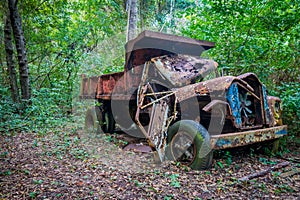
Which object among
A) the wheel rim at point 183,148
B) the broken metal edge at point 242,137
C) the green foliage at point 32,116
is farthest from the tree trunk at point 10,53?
the broken metal edge at point 242,137

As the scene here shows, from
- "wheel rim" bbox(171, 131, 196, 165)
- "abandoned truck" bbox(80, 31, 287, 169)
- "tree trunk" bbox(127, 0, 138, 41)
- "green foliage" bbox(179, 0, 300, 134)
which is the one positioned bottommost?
"wheel rim" bbox(171, 131, 196, 165)

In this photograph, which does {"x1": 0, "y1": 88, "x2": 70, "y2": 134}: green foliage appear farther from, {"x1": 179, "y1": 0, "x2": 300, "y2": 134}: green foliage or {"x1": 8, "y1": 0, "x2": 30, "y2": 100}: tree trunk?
{"x1": 179, "y1": 0, "x2": 300, "y2": 134}: green foliage

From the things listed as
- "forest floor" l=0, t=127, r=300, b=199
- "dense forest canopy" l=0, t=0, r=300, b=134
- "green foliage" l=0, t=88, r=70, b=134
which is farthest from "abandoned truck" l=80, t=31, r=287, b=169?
"green foliage" l=0, t=88, r=70, b=134

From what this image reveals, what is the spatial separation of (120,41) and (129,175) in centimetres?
1224

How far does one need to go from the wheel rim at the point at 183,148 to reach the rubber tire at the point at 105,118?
3644 mm

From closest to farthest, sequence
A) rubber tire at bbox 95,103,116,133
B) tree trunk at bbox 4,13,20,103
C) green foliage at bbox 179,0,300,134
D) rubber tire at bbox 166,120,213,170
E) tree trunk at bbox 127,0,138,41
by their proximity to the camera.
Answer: rubber tire at bbox 166,120,213,170, green foliage at bbox 179,0,300,134, rubber tire at bbox 95,103,116,133, tree trunk at bbox 4,13,20,103, tree trunk at bbox 127,0,138,41

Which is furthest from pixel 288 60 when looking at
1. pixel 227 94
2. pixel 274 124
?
pixel 227 94

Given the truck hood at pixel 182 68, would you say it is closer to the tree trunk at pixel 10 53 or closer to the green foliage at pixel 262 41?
the green foliage at pixel 262 41

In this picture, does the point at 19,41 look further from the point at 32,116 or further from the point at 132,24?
the point at 132,24

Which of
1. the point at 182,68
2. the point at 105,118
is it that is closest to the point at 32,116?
the point at 105,118

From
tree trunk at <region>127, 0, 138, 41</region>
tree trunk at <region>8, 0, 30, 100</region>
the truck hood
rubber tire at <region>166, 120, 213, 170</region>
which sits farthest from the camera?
tree trunk at <region>127, 0, 138, 41</region>

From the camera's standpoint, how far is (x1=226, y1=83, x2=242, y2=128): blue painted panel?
150 inches

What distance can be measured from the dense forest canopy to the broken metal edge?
1.33m

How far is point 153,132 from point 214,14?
4.76 m
